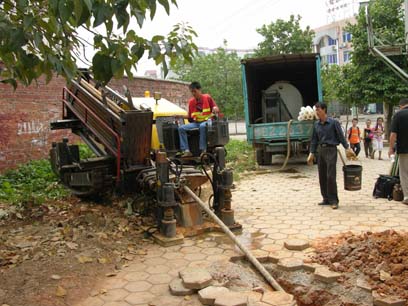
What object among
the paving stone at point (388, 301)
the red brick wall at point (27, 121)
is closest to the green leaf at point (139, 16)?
the paving stone at point (388, 301)

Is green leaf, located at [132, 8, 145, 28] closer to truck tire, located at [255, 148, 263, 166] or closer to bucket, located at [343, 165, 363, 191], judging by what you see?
bucket, located at [343, 165, 363, 191]

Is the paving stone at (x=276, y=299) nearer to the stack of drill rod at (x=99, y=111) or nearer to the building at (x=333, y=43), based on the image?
the stack of drill rod at (x=99, y=111)

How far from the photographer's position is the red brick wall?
10.1 m

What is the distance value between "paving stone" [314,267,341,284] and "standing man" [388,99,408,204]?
125 inches

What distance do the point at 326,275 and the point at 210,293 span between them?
1.21 metres

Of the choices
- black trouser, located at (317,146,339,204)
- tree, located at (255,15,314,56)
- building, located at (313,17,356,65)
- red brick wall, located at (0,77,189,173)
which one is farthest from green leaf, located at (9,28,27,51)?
building, located at (313,17,356,65)

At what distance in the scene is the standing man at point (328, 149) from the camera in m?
6.80

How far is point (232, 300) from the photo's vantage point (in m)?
3.40

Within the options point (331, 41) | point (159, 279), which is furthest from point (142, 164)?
point (331, 41)

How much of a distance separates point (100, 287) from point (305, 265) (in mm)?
2018

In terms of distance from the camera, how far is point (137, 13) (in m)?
2.48

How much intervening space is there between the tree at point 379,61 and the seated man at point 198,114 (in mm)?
10005

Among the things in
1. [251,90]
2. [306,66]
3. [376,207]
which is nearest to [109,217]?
[376,207]

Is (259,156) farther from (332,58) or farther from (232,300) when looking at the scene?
(332,58)
